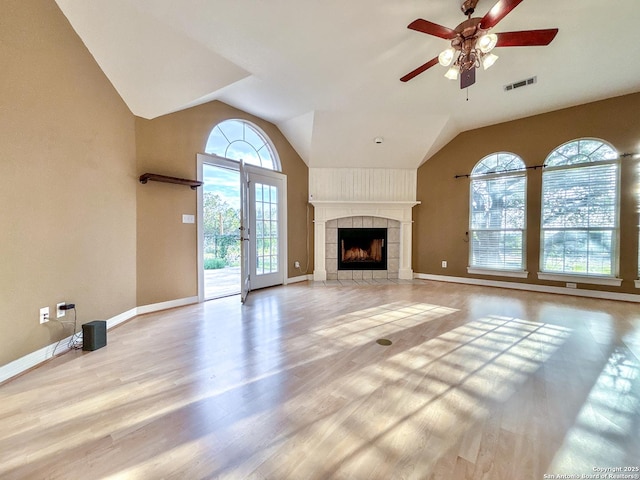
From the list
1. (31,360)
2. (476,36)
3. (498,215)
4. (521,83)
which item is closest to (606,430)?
(476,36)

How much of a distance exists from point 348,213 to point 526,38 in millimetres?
3856

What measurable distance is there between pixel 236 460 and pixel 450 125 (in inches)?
220

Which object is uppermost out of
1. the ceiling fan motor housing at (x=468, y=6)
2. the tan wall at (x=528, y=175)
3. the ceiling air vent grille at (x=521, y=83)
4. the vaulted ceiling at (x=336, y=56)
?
the ceiling air vent grille at (x=521, y=83)

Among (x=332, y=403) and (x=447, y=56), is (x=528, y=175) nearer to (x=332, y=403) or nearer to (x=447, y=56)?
(x=447, y=56)

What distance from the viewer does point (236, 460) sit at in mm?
1178

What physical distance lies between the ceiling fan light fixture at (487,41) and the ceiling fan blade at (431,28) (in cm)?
22

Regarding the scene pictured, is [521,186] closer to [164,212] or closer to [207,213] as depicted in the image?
[164,212]

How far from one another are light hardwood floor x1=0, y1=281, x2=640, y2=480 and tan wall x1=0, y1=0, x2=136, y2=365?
21.0 inches

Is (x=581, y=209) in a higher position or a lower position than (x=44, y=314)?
higher

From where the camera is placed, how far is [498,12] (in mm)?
1858

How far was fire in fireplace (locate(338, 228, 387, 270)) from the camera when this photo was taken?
227 inches

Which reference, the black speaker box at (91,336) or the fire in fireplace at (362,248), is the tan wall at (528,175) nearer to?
the fire in fireplace at (362,248)

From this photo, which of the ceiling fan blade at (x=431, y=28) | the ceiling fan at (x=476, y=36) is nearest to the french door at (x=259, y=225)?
the ceiling fan blade at (x=431, y=28)

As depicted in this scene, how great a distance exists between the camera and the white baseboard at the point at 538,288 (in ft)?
12.8
